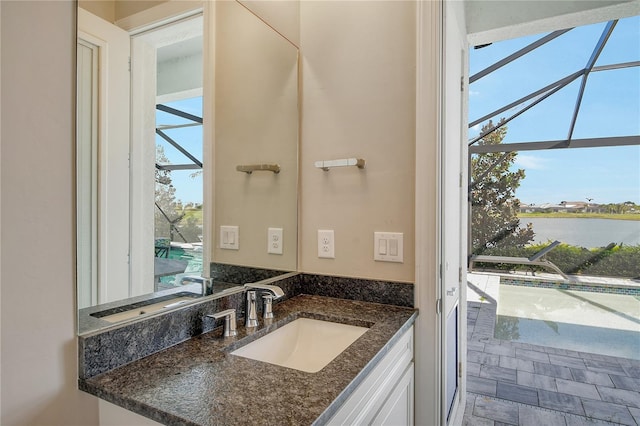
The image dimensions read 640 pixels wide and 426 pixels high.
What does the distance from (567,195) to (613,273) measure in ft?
3.03

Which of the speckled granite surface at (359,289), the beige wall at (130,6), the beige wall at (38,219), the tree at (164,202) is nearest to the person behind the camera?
the beige wall at (38,219)

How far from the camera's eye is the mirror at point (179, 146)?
851mm

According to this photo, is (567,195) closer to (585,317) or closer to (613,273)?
(613,273)

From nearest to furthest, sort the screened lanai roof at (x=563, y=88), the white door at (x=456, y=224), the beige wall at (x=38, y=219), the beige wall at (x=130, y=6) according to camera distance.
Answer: the beige wall at (x=38, y=219) → the beige wall at (x=130, y=6) → the white door at (x=456, y=224) → the screened lanai roof at (x=563, y=88)

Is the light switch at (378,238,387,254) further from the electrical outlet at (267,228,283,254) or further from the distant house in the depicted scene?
the distant house

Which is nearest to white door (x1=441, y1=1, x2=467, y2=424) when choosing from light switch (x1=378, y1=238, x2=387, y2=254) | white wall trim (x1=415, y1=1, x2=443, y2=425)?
white wall trim (x1=415, y1=1, x2=443, y2=425)

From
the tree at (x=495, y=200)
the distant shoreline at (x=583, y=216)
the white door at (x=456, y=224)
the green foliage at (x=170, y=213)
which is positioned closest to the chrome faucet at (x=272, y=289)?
the green foliage at (x=170, y=213)

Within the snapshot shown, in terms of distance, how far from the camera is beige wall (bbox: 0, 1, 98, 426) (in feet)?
2.20

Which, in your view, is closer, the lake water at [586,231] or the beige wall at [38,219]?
the beige wall at [38,219]

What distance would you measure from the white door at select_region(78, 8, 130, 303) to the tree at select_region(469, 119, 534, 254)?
159 inches

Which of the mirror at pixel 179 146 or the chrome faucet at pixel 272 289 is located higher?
the mirror at pixel 179 146

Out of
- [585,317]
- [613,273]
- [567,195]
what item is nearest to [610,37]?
[567,195]

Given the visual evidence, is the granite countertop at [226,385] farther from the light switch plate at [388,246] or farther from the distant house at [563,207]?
the distant house at [563,207]

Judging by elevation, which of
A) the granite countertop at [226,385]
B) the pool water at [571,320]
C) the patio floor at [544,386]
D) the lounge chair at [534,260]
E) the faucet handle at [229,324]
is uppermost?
the faucet handle at [229,324]
